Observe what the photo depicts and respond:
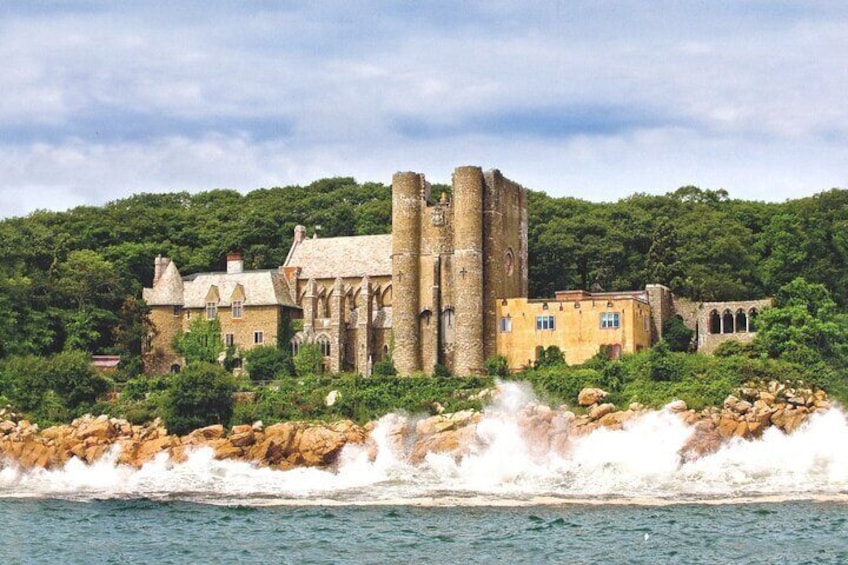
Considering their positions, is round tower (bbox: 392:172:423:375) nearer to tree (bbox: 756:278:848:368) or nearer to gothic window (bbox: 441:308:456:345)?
gothic window (bbox: 441:308:456:345)

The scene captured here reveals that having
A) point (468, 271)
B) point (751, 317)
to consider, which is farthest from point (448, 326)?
point (751, 317)

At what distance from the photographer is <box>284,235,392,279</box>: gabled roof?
89875 millimetres

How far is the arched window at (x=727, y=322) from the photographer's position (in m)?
81.4

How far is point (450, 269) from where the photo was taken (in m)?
81.5

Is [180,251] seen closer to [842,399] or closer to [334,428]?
[334,428]

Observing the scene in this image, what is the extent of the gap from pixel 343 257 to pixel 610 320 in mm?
19510

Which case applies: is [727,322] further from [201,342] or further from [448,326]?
[201,342]

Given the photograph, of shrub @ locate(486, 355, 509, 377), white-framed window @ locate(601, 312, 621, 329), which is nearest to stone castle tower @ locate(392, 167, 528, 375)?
shrub @ locate(486, 355, 509, 377)

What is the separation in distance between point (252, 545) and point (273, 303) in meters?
39.5

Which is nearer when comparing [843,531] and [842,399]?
[843,531]

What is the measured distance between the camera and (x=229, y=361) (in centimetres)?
8681

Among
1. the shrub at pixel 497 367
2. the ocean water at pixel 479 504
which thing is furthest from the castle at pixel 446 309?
the ocean water at pixel 479 504

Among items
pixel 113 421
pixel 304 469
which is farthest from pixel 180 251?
pixel 304 469

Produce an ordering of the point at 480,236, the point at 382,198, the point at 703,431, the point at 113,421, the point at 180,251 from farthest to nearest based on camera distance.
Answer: the point at 382,198
the point at 180,251
the point at 480,236
the point at 113,421
the point at 703,431
